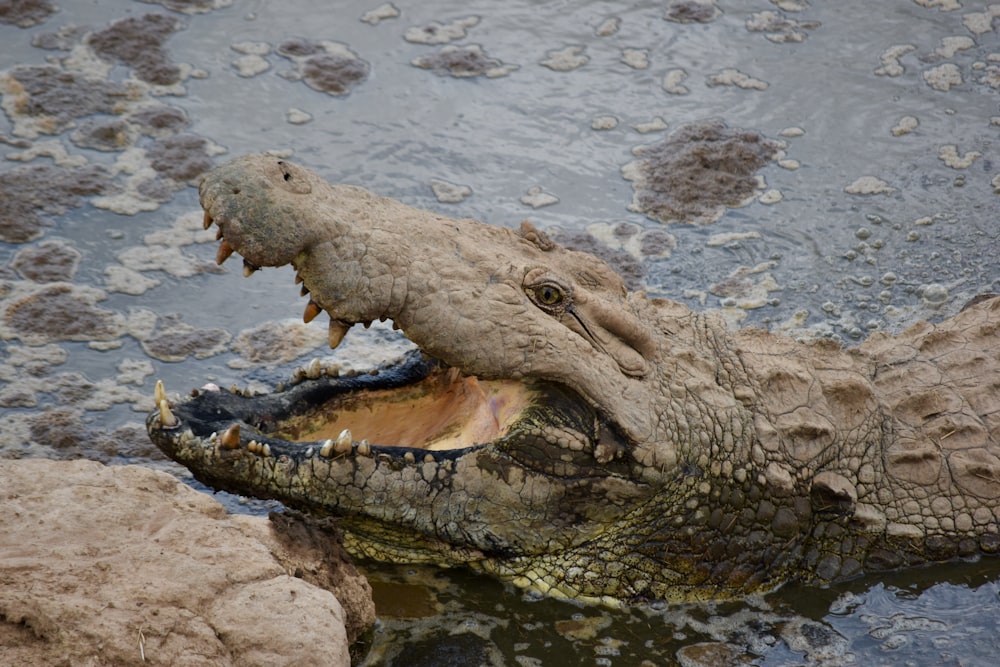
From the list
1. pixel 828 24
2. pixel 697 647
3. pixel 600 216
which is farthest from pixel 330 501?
pixel 828 24

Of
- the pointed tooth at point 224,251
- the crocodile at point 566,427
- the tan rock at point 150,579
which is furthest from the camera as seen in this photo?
the crocodile at point 566,427

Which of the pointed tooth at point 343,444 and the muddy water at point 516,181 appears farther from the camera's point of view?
the muddy water at point 516,181

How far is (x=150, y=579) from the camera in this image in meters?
3.38

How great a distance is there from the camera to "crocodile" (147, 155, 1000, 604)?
3.88m

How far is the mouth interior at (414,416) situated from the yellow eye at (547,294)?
40cm

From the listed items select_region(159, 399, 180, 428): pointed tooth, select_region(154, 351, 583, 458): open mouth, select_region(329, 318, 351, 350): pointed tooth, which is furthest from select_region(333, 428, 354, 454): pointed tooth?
select_region(159, 399, 180, 428): pointed tooth

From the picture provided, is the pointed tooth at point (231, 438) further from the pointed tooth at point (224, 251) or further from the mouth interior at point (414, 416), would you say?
the pointed tooth at point (224, 251)

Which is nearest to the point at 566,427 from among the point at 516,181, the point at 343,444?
the point at 343,444

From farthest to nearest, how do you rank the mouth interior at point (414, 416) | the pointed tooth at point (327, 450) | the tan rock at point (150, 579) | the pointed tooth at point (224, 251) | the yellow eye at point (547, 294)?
the mouth interior at point (414, 416) < the yellow eye at point (547, 294) < the pointed tooth at point (327, 450) < the pointed tooth at point (224, 251) < the tan rock at point (150, 579)

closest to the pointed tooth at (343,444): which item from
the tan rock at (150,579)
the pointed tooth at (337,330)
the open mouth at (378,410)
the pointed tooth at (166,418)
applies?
the open mouth at (378,410)

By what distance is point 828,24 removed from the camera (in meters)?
8.76

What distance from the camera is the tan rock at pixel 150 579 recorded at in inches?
123

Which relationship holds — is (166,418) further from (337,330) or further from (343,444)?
(337,330)

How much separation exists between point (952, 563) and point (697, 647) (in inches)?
45.7
